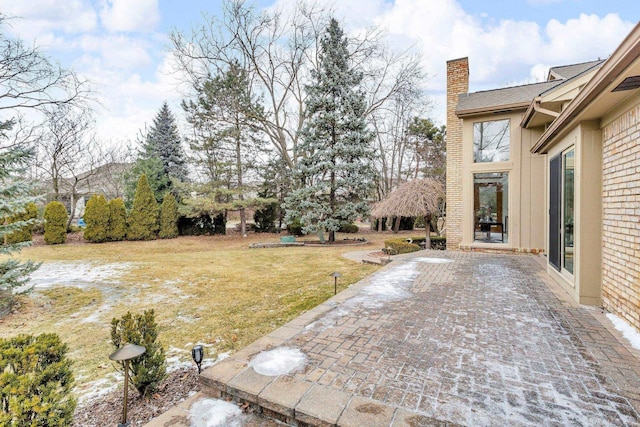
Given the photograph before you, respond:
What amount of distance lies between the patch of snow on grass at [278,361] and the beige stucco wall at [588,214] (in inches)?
165

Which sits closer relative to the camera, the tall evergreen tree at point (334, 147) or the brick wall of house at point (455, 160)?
the brick wall of house at point (455, 160)

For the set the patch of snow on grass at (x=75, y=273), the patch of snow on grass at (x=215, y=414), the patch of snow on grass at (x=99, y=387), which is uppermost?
the patch of snow on grass at (x=215, y=414)

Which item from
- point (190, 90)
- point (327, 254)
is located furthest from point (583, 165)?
point (190, 90)

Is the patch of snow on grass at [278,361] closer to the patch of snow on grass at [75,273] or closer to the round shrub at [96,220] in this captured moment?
the patch of snow on grass at [75,273]

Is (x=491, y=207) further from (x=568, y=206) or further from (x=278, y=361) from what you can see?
(x=278, y=361)

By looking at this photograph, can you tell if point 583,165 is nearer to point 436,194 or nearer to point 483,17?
point 436,194

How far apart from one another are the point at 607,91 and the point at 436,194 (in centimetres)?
869

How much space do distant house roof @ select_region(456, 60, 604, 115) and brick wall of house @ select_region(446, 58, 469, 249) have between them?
0.59m

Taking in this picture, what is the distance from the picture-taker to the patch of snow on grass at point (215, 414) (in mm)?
2242

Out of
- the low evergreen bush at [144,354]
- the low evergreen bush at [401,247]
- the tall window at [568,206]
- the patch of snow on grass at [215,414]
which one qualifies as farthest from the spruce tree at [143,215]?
the tall window at [568,206]

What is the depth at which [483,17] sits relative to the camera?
1139 centimetres

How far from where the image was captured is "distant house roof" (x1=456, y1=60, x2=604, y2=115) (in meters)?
9.10

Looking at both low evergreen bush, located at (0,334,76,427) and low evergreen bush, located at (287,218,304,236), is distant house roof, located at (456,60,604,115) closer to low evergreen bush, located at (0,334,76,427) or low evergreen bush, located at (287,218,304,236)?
low evergreen bush, located at (0,334,76,427)

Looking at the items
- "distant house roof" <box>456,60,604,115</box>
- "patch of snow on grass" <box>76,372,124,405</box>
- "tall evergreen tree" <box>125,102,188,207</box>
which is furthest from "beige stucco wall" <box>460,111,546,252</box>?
"tall evergreen tree" <box>125,102,188,207</box>
